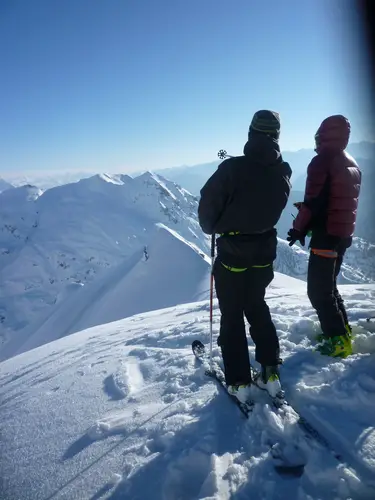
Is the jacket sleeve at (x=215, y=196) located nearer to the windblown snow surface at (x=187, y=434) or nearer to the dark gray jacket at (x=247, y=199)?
the dark gray jacket at (x=247, y=199)

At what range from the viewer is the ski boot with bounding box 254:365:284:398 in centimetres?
334

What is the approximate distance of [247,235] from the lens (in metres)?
3.29

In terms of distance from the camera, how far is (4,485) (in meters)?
2.90

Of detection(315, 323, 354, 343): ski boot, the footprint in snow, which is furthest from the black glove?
the footprint in snow

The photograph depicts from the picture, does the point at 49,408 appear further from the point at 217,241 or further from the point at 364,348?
the point at 364,348

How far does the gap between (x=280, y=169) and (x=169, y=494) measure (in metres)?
3.13

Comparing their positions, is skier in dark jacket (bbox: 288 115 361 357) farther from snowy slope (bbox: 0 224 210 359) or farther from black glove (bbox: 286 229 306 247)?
snowy slope (bbox: 0 224 210 359)

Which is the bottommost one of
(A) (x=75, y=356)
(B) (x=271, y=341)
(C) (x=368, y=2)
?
(A) (x=75, y=356)

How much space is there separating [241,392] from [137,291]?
2575cm

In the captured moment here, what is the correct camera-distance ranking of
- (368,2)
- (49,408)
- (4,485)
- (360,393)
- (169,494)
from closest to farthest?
1. (169,494)
2. (4,485)
3. (360,393)
4. (49,408)
5. (368,2)

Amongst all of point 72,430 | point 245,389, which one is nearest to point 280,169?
point 245,389

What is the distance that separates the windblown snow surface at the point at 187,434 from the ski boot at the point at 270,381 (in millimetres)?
131

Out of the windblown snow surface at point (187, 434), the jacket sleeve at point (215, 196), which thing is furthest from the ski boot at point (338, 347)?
the jacket sleeve at point (215, 196)

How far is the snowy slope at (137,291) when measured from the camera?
88.0 ft
